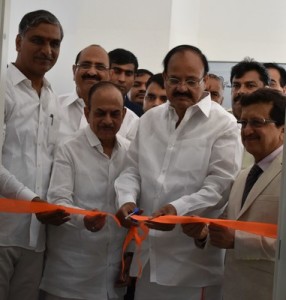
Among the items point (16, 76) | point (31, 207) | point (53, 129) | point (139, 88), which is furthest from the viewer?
point (139, 88)

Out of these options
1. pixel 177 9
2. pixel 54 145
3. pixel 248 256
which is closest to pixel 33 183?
pixel 54 145

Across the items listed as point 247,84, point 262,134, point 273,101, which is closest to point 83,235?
point 262,134

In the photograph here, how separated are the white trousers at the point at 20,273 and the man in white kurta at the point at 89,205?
2.1 inches

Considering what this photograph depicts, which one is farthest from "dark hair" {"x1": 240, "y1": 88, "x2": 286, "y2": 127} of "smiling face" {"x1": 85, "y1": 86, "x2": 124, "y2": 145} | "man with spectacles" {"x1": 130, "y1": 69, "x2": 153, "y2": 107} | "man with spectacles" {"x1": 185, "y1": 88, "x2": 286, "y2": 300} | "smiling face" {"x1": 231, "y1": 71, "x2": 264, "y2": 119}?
"man with spectacles" {"x1": 130, "y1": 69, "x2": 153, "y2": 107}

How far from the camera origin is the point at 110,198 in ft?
9.16

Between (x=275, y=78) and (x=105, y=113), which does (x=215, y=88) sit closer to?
(x=275, y=78)

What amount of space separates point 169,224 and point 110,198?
0.41m

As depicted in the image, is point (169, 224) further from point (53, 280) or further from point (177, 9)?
point (177, 9)

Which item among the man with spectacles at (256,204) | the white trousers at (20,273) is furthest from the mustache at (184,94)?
the white trousers at (20,273)

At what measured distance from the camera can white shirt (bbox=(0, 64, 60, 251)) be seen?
281 centimetres

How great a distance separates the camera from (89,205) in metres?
2.78

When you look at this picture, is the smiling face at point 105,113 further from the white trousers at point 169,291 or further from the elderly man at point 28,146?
the white trousers at point 169,291

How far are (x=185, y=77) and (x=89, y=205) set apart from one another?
29.4 inches

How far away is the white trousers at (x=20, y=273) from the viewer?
2.80 m
